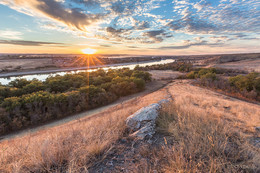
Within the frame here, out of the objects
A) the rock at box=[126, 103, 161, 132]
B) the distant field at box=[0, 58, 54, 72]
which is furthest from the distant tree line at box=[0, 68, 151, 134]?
the distant field at box=[0, 58, 54, 72]

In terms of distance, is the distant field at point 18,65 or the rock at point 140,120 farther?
the distant field at point 18,65

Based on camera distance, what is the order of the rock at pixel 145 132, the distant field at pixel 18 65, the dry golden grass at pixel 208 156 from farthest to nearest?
the distant field at pixel 18 65 < the rock at pixel 145 132 < the dry golden grass at pixel 208 156

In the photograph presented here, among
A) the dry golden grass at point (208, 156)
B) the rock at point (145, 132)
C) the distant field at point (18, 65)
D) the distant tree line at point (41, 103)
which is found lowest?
the distant tree line at point (41, 103)

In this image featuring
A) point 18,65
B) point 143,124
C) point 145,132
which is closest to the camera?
point 145,132

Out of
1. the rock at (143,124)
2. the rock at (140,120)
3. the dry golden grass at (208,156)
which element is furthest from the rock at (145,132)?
the dry golden grass at (208,156)

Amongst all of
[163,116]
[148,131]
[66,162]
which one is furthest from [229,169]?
[66,162]

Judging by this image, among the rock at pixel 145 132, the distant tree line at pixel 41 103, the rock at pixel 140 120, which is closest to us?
the rock at pixel 145 132

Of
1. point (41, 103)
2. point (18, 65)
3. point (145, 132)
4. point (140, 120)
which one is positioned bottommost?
point (41, 103)

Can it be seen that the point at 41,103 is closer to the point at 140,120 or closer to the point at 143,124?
the point at 140,120

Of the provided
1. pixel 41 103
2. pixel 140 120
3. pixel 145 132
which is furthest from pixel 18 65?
pixel 145 132

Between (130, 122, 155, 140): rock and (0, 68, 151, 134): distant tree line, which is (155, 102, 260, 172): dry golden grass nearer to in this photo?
(130, 122, 155, 140): rock

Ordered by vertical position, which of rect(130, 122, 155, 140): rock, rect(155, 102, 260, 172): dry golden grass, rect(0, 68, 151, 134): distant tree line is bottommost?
rect(0, 68, 151, 134): distant tree line

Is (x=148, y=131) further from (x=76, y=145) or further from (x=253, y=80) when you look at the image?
(x=253, y=80)

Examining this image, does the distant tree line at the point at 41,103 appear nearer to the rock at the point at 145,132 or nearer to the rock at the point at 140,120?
the rock at the point at 140,120
